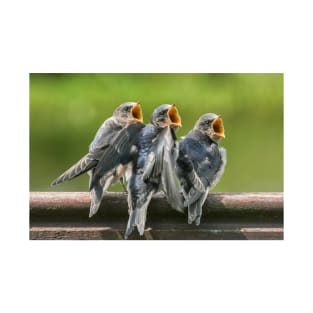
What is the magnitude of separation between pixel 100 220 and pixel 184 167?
20.6 inches

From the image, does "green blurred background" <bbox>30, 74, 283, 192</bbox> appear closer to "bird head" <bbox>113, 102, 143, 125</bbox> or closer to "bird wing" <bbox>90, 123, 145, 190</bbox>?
"bird head" <bbox>113, 102, 143, 125</bbox>

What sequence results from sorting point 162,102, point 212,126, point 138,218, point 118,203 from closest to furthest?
point 138,218 < point 118,203 < point 212,126 < point 162,102

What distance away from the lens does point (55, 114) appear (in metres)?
6.03

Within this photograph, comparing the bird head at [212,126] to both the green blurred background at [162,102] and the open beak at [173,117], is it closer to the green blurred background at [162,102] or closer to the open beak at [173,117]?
the open beak at [173,117]

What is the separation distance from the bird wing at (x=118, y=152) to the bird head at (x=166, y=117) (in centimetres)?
11

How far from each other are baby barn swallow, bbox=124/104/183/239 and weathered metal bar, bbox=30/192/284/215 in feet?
0.28

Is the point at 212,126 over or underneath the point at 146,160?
over

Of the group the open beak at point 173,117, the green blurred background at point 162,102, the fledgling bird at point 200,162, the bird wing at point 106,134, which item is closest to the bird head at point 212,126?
the fledgling bird at point 200,162

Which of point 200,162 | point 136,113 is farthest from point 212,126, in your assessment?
point 136,113

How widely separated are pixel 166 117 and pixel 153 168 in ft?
0.95

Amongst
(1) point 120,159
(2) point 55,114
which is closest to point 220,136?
(1) point 120,159

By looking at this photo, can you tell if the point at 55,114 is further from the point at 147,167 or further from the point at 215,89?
the point at 147,167

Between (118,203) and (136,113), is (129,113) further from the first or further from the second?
(118,203)

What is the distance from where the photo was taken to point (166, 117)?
4.46 metres
